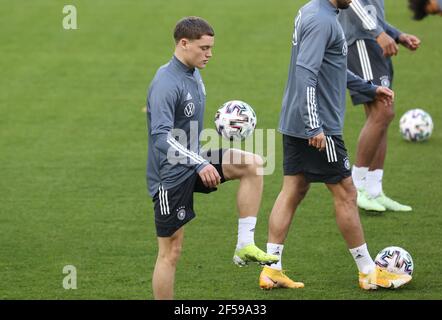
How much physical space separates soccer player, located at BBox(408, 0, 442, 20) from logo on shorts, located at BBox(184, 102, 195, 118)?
9.33 feet

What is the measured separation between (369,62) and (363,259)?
8.31 ft

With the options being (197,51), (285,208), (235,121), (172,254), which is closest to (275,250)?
(285,208)

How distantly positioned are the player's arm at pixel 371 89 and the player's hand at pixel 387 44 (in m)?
1.35

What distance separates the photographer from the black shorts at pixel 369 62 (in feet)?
30.8

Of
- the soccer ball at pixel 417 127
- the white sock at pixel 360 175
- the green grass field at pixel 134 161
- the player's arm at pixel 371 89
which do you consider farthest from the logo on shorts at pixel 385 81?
the soccer ball at pixel 417 127

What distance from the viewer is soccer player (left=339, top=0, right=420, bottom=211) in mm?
9188

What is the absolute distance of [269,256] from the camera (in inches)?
263

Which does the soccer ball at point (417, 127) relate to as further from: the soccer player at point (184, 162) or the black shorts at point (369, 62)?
the soccer player at point (184, 162)

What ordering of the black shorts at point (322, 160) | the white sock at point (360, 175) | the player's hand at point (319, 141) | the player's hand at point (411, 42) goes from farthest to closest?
the white sock at point (360, 175)
the player's hand at point (411, 42)
the black shorts at point (322, 160)
the player's hand at point (319, 141)

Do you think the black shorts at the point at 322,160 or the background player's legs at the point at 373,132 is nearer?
the black shorts at the point at 322,160

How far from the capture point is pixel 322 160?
Result: 7375 millimetres

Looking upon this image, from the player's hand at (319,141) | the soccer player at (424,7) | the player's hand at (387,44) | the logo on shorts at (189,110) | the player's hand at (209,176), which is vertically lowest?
the player's hand at (209,176)

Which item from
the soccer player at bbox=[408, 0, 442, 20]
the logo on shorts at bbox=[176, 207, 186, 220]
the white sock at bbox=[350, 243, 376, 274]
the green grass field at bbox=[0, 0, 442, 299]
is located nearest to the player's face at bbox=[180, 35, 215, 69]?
the logo on shorts at bbox=[176, 207, 186, 220]

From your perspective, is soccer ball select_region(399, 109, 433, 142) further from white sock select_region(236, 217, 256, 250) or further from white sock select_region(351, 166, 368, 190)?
white sock select_region(236, 217, 256, 250)
